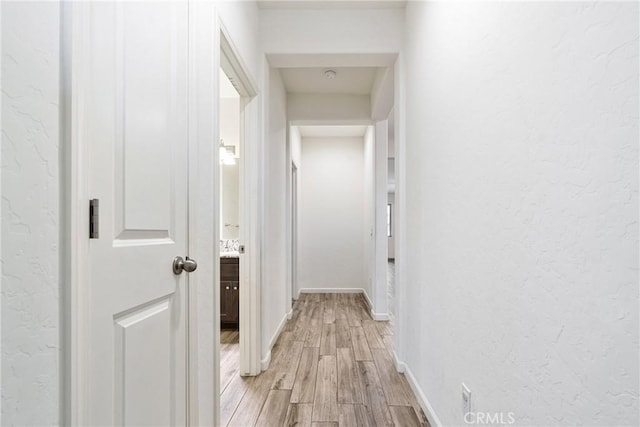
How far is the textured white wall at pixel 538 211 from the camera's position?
688 mm

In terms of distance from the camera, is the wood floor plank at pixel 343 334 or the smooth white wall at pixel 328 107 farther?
the smooth white wall at pixel 328 107

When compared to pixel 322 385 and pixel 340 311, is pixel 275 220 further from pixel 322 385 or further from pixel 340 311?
pixel 340 311

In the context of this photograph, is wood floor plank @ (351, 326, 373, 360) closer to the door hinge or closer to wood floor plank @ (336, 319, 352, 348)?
wood floor plank @ (336, 319, 352, 348)

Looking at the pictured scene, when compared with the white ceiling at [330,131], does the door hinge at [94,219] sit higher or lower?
lower

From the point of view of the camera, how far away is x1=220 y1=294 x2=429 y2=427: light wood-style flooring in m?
1.89

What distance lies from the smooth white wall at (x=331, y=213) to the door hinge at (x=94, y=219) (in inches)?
189

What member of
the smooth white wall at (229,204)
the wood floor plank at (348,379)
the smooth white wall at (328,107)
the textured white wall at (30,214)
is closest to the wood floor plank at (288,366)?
the wood floor plank at (348,379)

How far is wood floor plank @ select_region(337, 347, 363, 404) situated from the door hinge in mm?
1722

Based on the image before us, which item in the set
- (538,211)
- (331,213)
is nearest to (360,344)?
(538,211)

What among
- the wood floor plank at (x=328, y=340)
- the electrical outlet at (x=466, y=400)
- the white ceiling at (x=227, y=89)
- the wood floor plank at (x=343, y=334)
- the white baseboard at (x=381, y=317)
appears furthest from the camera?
the white baseboard at (x=381, y=317)

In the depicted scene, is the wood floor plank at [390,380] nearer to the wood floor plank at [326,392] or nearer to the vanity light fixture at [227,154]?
the wood floor plank at [326,392]

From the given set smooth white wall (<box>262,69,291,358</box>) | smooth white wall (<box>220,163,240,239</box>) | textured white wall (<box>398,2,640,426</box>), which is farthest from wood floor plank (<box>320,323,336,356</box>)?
smooth white wall (<box>220,163,240,239</box>)

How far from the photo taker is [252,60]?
231 centimetres

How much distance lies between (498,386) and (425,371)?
859 millimetres
